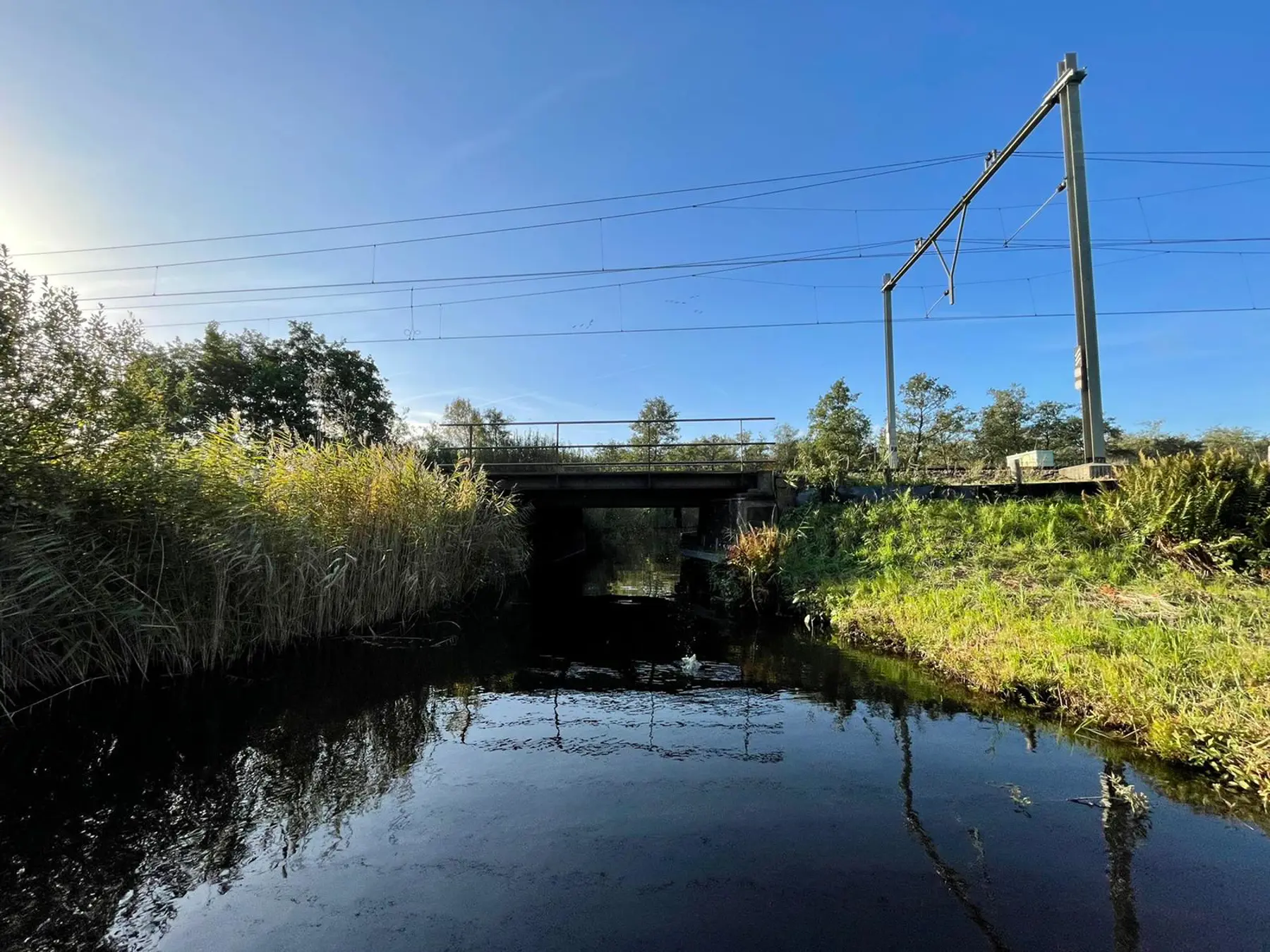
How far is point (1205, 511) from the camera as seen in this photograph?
820cm

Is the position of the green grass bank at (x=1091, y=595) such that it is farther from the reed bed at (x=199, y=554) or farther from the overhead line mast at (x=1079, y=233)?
the reed bed at (x=199, y=554)

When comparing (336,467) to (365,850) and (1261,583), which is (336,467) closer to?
(365,850)

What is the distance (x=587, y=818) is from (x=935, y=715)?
11.6ft

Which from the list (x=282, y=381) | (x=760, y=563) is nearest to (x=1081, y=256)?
(x=760, y=563)

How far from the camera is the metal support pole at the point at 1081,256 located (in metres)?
9.77

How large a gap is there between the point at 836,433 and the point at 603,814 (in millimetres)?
22039

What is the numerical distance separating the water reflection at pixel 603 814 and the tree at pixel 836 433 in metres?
11.7

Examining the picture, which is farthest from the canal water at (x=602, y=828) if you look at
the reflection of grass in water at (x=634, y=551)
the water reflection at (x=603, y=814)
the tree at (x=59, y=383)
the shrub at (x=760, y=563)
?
the reflection of grass in water at (x=634, y=551)

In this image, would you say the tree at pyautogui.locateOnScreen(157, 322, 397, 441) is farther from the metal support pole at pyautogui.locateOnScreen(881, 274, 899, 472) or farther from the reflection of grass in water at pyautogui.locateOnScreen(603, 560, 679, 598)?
the metal support pole at pyautogui.locateOnScreen(881, 274, 899, 472)

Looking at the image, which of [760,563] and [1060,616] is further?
[760,563]

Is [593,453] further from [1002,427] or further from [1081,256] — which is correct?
[1002,427]

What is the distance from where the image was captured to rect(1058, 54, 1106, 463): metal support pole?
977 cm

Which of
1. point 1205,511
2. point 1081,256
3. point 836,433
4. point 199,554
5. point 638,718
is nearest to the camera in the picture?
point 638,718

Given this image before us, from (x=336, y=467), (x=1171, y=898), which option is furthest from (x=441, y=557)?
(x=1171, y=898)
